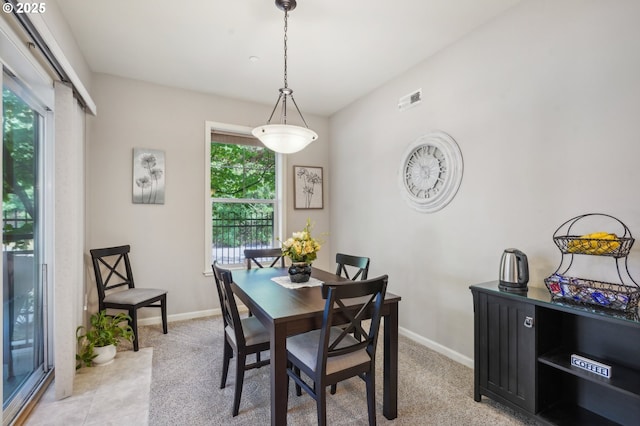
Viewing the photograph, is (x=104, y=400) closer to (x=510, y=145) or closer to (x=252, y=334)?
(x=252, y=334)

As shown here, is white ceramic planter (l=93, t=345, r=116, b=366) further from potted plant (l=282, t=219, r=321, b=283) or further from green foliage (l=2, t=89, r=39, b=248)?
potted plant (l=282, t=219, r=321, b=283)

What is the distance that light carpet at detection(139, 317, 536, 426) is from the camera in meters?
1.95


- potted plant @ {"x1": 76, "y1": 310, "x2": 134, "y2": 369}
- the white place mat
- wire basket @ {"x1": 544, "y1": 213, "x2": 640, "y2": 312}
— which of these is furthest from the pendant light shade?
potted plant @ {"x1": 76, "y1": 310, "x2": 134, "y2": 369}

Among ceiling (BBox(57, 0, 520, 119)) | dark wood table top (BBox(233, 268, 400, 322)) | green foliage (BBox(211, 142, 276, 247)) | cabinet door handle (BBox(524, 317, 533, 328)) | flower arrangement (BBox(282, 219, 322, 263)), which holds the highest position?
ceiling (BBox(57, 0, 520, 119))

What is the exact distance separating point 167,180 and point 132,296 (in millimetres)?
1369

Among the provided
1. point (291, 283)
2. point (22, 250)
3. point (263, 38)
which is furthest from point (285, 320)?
point (263, 38)

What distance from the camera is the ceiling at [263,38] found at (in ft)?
7.70

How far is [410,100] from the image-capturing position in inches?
127

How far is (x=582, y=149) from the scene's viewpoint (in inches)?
77.2

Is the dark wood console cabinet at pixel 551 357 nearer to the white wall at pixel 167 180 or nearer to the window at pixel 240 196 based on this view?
the window at pixel 240 196

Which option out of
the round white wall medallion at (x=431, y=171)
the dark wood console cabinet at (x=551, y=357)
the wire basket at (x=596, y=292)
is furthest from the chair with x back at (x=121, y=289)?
the wire basket at (x=596, y=292)

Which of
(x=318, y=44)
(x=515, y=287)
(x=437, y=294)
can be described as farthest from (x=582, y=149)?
(x=318, y=44)

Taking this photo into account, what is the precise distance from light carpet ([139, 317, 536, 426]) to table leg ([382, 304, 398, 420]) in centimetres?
7

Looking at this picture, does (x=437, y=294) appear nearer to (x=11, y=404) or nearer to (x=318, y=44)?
(x=318, y=44)
